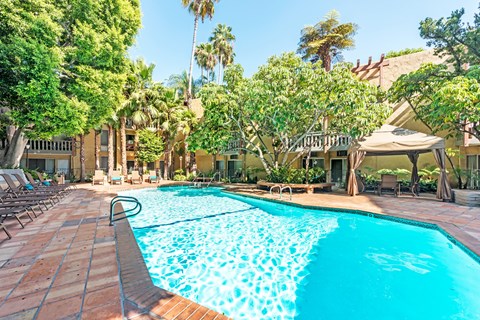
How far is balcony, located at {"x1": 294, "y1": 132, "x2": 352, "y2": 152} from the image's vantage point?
1439 centimetres

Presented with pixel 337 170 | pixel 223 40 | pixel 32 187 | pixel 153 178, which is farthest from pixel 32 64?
pixel 223 40

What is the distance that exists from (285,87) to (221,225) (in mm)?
8043

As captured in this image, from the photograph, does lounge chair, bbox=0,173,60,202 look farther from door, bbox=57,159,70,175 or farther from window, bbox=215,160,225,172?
window, bbox=215,160,225,172

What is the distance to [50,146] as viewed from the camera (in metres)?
19.5

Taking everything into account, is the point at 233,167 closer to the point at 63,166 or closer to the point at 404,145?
the point at 404,145

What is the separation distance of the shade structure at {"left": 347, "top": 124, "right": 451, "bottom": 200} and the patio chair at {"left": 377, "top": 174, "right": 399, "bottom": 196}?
1227mm

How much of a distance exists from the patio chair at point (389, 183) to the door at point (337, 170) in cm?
452

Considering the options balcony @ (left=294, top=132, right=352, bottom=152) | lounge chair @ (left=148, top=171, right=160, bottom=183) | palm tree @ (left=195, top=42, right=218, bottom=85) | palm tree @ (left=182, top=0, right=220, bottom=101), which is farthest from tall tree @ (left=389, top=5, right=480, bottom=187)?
palm tree @ (left=195, top=42, right=218, bottom=85)

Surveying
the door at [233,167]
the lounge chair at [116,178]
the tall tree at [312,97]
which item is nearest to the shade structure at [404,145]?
the tall tree at [312,97]

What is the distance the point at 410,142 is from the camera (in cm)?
1018

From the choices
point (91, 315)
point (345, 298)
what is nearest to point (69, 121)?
point (91, 315)

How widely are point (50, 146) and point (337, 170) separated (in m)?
25.0

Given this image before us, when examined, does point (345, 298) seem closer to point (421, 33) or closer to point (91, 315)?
point (91, 315)

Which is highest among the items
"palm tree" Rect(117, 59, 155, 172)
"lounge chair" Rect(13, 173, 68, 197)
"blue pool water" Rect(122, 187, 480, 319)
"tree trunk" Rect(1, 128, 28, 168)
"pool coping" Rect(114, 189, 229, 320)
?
"palm tree" Rect(117, 59, 155, 172)
